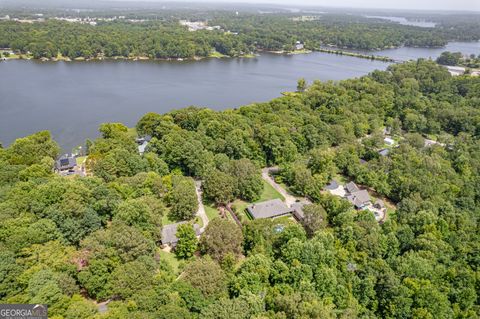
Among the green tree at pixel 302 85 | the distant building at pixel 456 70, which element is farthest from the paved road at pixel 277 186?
the distant building at pixel 456 70

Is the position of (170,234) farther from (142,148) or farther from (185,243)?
(142,148)

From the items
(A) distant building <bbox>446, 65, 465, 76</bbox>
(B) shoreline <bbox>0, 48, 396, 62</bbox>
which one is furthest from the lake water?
(A) distant building <bbox>446, 65, 465, 76</bbox>

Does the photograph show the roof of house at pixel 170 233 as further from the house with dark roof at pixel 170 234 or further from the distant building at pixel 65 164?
the distant building at pixel 65 164

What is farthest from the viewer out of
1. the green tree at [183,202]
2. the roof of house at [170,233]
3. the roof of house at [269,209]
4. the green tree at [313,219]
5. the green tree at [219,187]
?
the green tree at [219,187]

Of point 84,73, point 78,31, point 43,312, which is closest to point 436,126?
point 43,312

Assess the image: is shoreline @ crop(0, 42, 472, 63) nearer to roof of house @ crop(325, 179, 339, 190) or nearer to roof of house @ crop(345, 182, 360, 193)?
roof of house @ crop(325, 179, 339, 190)

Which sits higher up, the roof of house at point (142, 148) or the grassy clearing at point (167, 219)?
the roof of house at point (142, 148)

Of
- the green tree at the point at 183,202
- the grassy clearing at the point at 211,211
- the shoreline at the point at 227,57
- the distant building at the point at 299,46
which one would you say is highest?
the distant building at the point at 299,46
